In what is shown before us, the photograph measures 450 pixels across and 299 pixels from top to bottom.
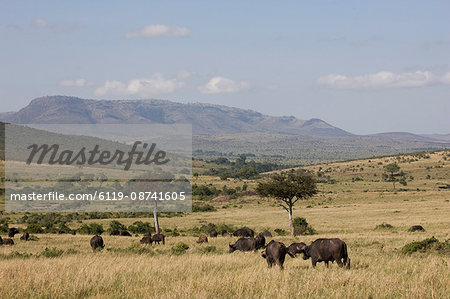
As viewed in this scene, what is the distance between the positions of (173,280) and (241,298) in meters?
3.14

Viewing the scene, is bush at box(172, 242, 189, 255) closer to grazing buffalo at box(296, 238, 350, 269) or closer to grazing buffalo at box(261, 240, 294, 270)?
grazing buffalo at box(261, 240, 294, 270)

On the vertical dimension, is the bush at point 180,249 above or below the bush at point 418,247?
below

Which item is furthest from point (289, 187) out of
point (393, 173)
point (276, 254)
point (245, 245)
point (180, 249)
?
point (393, 173)

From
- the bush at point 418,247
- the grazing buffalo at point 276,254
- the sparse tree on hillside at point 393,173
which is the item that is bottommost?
the sparse tree on hillside at point 393,173

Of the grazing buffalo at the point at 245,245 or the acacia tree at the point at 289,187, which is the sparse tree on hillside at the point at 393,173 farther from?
the grazing buffalo at the point at 245,245

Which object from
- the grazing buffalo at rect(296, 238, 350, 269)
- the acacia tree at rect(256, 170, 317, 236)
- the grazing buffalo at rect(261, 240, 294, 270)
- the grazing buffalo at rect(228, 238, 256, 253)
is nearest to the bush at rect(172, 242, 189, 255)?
the grazing buffalo at rect(228, 238, 256, 253)

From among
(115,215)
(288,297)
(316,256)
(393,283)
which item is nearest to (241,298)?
(288,297)

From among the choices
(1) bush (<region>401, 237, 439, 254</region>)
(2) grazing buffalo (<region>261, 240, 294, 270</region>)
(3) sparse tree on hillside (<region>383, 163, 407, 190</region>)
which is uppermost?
(2) grazing buffalo (<region>261, 240, 294, 270</region>)

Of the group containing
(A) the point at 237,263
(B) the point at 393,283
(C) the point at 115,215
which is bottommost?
(C) the point at 115,215

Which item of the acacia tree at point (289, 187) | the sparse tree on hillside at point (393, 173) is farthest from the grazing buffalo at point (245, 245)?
the sparse tree on hillside at point (393, 173)

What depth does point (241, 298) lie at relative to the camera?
908 centimetres

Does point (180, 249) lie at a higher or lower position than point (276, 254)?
lower

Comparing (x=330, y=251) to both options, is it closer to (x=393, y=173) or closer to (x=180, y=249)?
(x=180, y=249)

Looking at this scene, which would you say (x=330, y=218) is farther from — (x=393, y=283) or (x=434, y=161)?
(x=434, y=161)
